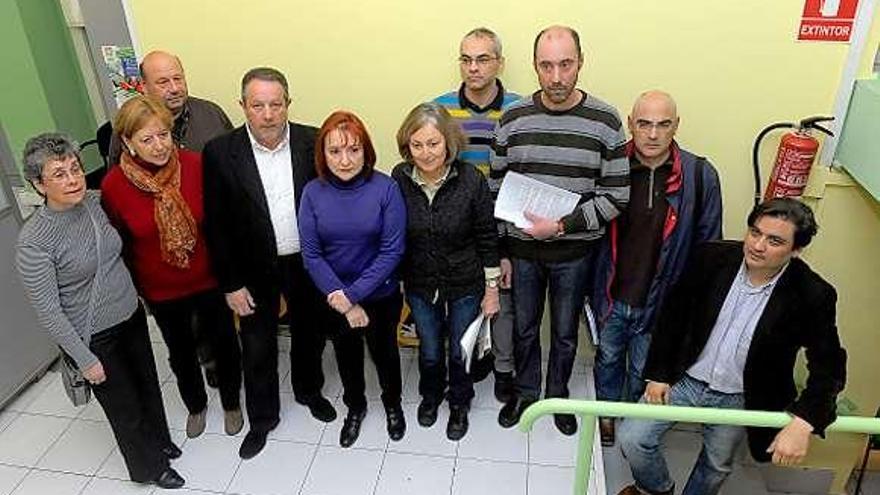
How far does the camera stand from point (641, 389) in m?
2.71

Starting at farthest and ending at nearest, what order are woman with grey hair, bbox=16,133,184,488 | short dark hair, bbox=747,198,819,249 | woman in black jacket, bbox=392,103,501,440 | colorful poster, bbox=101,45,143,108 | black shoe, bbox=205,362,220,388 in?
1. colorful poster, bbox=101,45,143,108
2. black shoe, bbox=205,362,220,388
3. woman in black jacket, bbox=392,103,501,440
4. woman with grey hair, bbox=16,133,184,488
5. short dark hair, bbox=747,198,819,249

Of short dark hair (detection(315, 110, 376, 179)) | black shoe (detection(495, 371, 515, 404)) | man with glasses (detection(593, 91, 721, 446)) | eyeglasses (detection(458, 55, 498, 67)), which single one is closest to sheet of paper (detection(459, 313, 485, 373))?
black shoe (detection(495, 371, 515, 404))

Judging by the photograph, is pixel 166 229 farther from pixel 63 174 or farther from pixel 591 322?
pixel 591 322

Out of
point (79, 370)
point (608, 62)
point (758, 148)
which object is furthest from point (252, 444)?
point (758, 148)

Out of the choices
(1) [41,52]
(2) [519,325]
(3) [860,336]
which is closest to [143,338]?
(2) [519,325]

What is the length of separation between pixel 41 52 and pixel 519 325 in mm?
3542

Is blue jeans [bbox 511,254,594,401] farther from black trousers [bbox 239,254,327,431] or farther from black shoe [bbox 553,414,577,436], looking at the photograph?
black trousers [bbox 239,254,327,431]

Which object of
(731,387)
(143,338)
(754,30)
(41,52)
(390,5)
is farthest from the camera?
(41,52)

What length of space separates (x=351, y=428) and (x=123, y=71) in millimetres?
2275

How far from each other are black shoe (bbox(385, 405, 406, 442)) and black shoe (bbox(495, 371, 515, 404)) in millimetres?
474

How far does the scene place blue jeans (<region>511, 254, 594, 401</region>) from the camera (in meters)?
2.52

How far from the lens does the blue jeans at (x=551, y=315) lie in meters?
2.52

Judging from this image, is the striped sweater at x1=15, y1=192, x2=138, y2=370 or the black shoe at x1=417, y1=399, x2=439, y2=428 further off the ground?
the striped sweater at x1=15, y1=192, x2=138, y2=370

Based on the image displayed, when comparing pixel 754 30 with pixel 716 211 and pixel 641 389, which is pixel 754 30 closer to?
pixel 716 211
